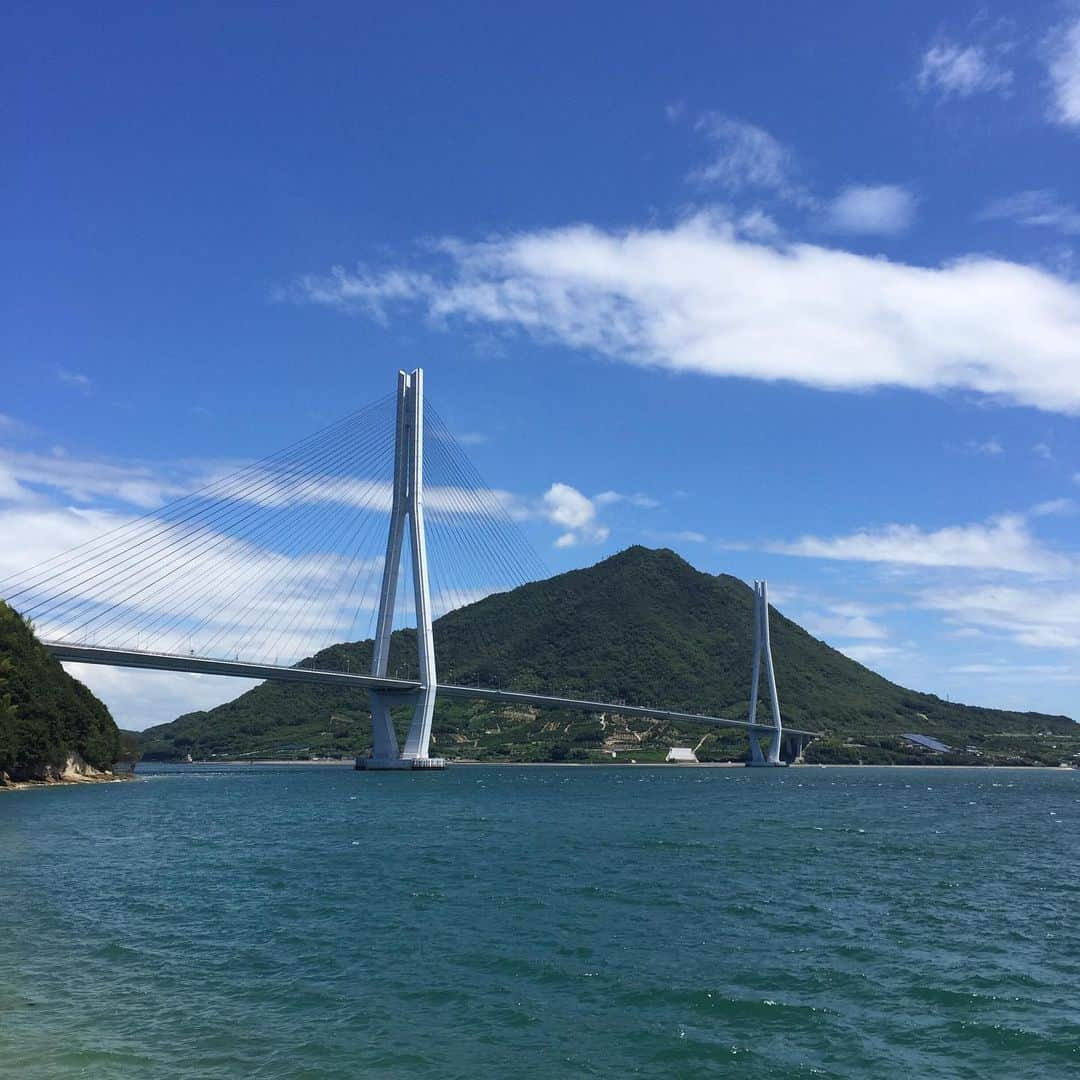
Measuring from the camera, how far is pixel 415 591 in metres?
68.6

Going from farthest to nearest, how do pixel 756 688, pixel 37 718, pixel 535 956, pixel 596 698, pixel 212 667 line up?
pixel 596 698 → pixel 756 688 → pixel 212 667 → pixel 37 718 → pixel 535 956

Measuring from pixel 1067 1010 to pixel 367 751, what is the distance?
470ft

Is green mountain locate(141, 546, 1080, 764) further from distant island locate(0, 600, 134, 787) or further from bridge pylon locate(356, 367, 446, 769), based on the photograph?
distant island locate(0, 600, 134, 787)

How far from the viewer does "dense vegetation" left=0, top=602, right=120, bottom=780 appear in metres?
61.2

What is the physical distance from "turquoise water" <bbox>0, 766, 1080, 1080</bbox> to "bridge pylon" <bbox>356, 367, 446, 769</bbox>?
117 feet

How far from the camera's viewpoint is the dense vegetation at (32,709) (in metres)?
61.2

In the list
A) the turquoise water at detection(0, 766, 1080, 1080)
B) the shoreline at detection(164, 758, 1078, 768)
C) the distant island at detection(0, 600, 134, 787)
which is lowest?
the shoreline at detection(164, 758, 1078, 768)

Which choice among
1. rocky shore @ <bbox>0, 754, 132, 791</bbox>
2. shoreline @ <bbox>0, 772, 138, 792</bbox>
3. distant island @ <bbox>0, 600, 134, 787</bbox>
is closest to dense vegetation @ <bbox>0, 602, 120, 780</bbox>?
distant island @ <bbox>0, 600, 134, 787</bbox>

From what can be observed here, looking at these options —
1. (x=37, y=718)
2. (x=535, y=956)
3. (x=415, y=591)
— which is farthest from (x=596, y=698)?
(x=535, y=956)

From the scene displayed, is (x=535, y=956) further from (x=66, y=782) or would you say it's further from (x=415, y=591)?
(x=66, y=782)

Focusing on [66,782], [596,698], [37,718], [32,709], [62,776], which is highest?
[596,698]

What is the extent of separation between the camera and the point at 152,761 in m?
185

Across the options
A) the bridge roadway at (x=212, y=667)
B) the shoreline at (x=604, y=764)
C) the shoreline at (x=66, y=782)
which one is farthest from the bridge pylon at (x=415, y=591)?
the shoreline at (x=604, y=764)

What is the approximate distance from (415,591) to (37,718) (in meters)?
25.6
